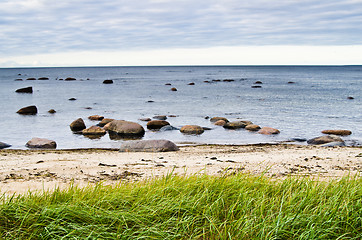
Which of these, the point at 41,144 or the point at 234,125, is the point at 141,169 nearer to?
the point at 41,144

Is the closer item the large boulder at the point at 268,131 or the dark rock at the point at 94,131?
the dark rock at the point at 94,131

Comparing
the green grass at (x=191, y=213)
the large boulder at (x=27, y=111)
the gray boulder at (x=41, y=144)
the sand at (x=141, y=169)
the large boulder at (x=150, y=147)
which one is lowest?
the large boulder at (x=27, y=111)

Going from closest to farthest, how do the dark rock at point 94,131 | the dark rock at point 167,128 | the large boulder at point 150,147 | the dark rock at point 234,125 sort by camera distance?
1. the large boulder at point 150,147
2. the dark rock at point 94,131
3. the dark rock at point 167,128
4. the dark rock at point 234,125

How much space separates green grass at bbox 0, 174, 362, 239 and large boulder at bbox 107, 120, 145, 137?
14.1 metres

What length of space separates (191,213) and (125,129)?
50.1ft

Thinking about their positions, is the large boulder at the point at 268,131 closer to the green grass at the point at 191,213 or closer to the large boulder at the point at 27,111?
the green grass at the point at 191,213

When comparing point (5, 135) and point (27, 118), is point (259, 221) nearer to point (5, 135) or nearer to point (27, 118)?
point (5, 135)

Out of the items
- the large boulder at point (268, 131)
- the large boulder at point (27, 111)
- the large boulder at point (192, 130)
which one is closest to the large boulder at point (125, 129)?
the large boulder at point (192, 130)

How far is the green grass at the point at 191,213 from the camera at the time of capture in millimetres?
3883

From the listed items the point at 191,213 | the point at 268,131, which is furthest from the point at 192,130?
the point at 191,213

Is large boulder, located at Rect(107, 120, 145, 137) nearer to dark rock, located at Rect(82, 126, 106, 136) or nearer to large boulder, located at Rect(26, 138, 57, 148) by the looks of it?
dark rock, located at Rect(82, 126, 106, 136)

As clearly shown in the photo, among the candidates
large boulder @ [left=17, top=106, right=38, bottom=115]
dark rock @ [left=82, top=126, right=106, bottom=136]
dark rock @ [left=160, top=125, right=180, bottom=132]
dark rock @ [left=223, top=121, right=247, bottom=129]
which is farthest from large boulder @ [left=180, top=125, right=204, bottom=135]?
large boulder @ [left=17, top=106, right=38, bottom=115]

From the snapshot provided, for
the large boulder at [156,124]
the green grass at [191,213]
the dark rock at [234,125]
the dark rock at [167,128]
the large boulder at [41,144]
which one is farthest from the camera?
the large boulder at [156,124]

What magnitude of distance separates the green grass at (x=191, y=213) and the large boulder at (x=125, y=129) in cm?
1408
